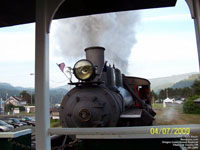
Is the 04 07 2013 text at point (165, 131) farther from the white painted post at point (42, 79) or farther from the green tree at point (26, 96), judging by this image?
the green tree at point (26, 96)

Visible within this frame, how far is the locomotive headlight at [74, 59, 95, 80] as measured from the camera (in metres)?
2.46

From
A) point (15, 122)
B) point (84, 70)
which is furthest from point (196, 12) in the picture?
point (15, 122)

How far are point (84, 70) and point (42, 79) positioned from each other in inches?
37.5

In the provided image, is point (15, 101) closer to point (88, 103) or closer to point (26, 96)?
point (26, 96)

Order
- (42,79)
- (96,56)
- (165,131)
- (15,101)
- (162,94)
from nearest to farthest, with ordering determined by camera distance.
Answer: (165,131) → (42,79) → (15,101) → (96,56) → (162,94)

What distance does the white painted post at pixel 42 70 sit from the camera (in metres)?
1.55

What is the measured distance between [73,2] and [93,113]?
148cm

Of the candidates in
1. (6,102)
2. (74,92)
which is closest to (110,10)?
(74,92)

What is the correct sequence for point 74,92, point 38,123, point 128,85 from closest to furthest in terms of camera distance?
point 38,123 < point 74,92 < point 128,85

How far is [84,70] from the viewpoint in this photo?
8.18 feet

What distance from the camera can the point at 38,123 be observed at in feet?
5.14

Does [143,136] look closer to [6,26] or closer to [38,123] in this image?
[38,123]

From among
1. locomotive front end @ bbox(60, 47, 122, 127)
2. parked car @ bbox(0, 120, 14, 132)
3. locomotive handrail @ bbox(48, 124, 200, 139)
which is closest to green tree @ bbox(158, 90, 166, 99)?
locomotive front end @ bbox(60, 47, 122, 127)

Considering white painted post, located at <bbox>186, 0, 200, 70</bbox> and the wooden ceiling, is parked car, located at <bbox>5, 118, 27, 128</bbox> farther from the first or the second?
white painted post, located at <bbox>186, 0, 200, 70</bbox>
